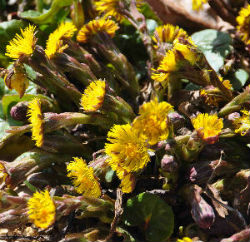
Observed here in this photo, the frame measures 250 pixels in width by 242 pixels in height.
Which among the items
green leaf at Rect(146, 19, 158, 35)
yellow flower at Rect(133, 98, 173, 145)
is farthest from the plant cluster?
green leaf at Rect(146, 19, 158, 35)

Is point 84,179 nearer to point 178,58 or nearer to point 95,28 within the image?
point 178,58

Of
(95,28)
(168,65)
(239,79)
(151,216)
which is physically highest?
(95,28)

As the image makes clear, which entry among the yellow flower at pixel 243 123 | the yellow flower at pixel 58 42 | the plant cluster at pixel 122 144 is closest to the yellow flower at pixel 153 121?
the plant cluster at pixel 122 144

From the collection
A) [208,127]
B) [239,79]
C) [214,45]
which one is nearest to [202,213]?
[208,127]

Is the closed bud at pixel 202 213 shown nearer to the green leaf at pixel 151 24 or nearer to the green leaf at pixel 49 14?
the green leaf at pixel 151 24

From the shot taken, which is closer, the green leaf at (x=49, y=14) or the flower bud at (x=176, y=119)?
the flower bud at (x=176, y=119)

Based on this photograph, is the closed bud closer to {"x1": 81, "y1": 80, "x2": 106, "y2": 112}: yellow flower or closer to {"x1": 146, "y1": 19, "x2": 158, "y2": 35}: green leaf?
{"x1": 81, "y1": 80, "x2": 106, "y2": 112}: yellow flower
